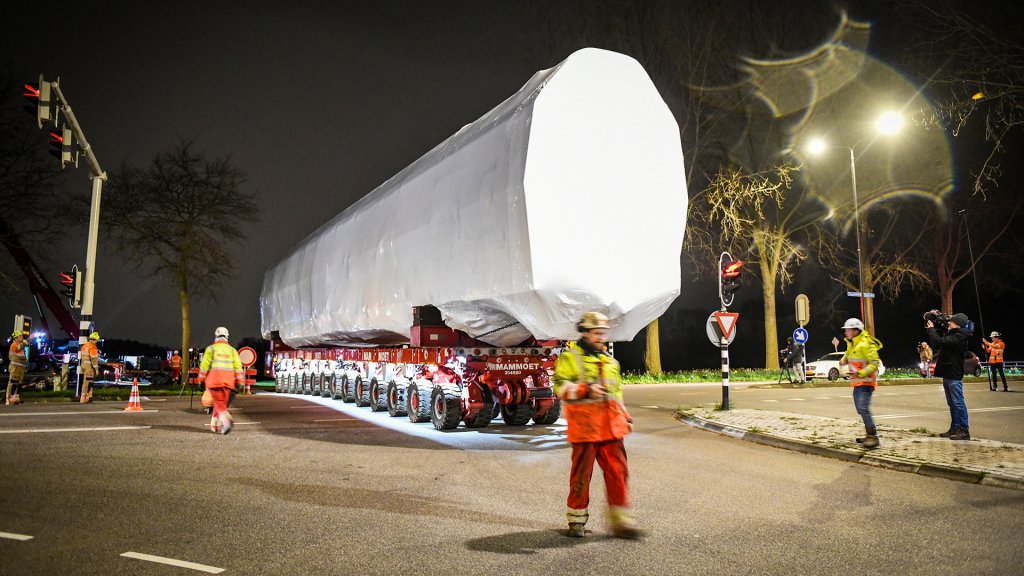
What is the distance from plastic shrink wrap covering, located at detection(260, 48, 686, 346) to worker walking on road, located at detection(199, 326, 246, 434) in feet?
11.1

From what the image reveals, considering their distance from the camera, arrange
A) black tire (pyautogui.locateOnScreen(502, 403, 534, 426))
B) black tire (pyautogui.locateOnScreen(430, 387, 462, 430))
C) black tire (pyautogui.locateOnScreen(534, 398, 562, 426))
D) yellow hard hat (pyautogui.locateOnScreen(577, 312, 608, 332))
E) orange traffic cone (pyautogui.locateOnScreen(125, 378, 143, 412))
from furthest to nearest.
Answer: orange traffic cone (pyautogui.locateOnScreen(125, 378, 143, 412))
black tire (pyautogui.locateOnScreen(534, 398, 562, 426))
black tire (pyautogui.locateOnScreen(502, 403, 534, 426))
black tire (pyautogui.locateOnScreen(430, 387, 462, 430))
yellow hard hat (pyautogui.locateOnScreen(577, 312, 608, 332))

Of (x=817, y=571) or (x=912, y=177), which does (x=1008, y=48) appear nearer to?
(x=817, y=571)

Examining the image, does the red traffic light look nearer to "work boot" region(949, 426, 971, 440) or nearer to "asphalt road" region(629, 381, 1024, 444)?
"asphalt road" region(629, 381, 1024, 444)

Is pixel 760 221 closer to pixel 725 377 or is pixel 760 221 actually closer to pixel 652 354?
pixel 652 354

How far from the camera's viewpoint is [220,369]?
449 inches

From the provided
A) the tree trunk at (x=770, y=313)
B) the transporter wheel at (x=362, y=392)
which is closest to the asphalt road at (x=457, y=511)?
the transporter wheel at (x=362, y=392)

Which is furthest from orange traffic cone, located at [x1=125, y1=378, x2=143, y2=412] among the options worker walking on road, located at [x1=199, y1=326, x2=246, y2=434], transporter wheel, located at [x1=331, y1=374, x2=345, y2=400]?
worker walking on road, located at [x1=199, y1=326, x2=246, y2=434]

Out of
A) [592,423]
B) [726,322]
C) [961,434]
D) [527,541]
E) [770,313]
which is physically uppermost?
[770,313]

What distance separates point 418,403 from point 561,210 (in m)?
5.35

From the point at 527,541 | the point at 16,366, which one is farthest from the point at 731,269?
the point at 16,366

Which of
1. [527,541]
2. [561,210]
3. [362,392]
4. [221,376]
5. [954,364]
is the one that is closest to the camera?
[527,541]

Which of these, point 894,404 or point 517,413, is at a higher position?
point 517,413

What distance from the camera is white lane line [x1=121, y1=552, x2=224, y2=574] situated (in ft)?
14.2

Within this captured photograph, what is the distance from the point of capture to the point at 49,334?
3272 cm
